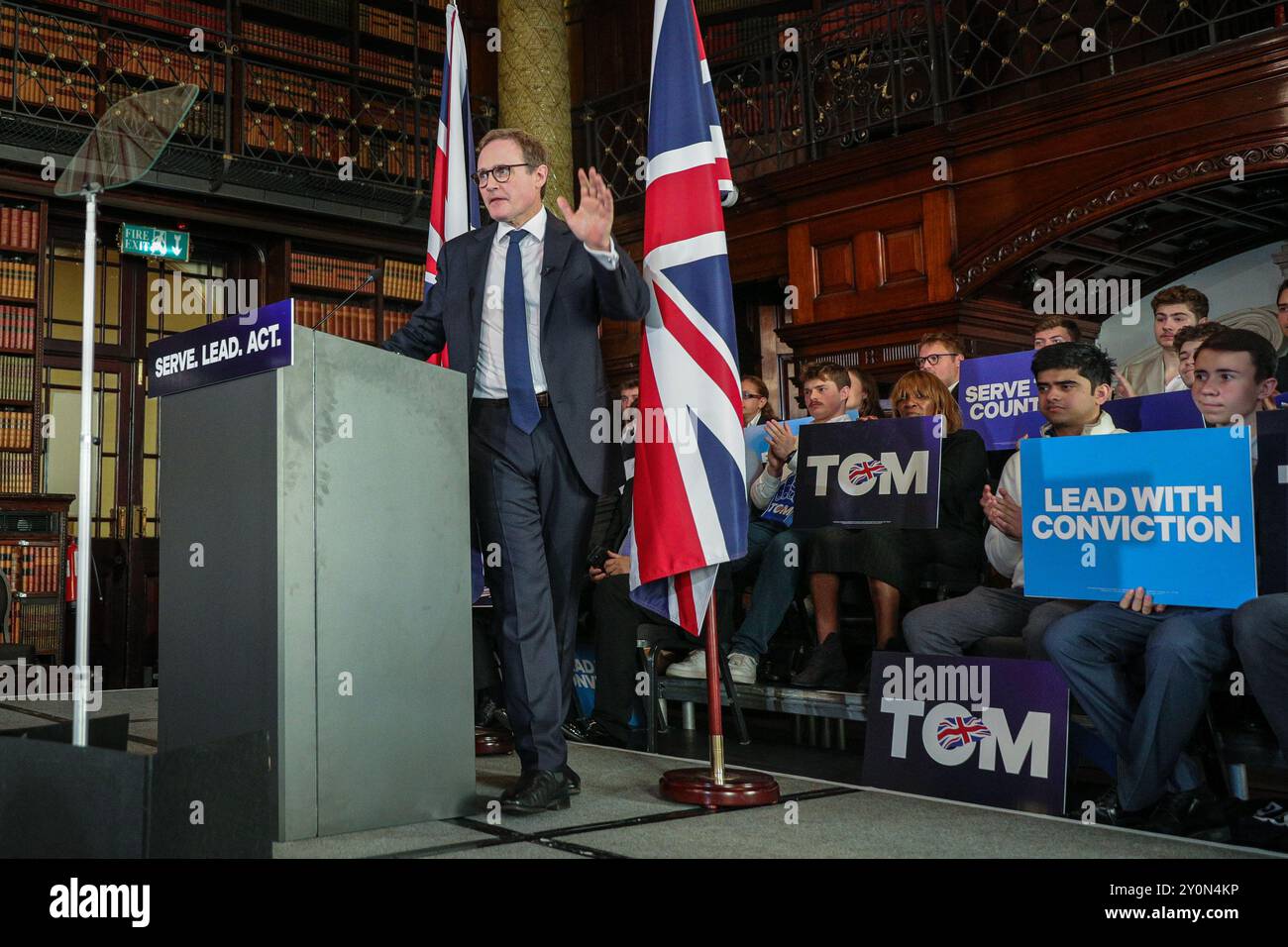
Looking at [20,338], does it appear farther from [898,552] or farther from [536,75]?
[898,552]

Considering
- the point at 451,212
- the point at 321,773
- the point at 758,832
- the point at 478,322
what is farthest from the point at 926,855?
the point at 451,212

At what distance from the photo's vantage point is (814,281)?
660cm

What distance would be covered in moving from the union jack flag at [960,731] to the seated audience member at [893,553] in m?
0.89

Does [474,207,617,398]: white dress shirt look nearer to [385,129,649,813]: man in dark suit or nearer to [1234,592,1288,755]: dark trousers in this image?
[385,129,649,813]: man in dark suit

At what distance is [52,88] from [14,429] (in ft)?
7.09

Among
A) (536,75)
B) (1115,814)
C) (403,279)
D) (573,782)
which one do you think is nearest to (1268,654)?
(1115,814)

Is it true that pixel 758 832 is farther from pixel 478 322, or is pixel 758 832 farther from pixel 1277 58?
pixel 1277 58

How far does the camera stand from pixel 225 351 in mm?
2125

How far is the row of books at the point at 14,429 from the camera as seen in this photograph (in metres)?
A: 6.98

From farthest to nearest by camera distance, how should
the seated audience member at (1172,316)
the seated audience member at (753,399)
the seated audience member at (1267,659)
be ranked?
the seated audience member at (753,399) < the seated audience member at (1172,316) < the seated audience member at (1267,659)

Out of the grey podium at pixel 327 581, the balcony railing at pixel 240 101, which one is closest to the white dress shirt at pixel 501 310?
the grey podium at pixel 327 581

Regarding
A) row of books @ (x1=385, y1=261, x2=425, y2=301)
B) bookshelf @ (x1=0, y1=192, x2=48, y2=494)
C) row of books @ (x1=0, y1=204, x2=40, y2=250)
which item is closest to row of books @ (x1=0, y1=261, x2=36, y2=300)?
bookshelf @ (x1=0, y1=192, x2=48, y2=494)

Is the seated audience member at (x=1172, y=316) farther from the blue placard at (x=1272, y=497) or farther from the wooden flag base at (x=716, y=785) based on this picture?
the wooden flag base at (x=716, y=785)

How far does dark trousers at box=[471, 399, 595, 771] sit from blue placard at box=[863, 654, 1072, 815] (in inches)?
30.6
